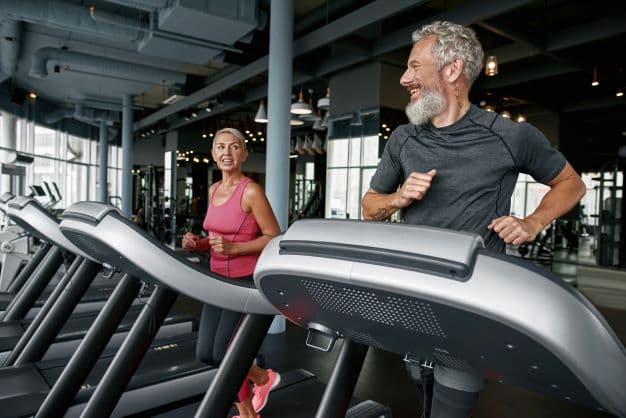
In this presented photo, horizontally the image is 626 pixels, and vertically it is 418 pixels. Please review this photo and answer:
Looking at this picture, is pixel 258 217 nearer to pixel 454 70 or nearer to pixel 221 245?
pixel 221 245

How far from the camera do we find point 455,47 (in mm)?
1222

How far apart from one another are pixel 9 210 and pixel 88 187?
1349cm

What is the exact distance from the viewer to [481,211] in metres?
1.23

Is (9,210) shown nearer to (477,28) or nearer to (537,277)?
(537,277)

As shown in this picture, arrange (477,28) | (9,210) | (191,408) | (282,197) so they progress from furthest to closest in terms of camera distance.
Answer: (477,28) < (282,197) < (9,210) < (191,408)

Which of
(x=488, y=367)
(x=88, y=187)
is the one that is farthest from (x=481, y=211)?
(x=88, y=187)

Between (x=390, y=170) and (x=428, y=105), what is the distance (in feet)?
0.86

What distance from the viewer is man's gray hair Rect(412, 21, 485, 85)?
48.1 inches

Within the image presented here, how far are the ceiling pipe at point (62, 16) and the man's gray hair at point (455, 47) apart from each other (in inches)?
222

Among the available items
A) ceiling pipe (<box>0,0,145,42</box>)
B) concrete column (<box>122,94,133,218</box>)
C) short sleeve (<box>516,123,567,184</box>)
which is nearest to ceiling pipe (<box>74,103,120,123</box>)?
concrete column (<box>122,94,133,218</box>)

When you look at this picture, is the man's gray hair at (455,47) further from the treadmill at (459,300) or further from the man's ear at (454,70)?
the treadmill at (459,300)

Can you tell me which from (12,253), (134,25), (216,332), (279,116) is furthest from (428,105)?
(134,25)

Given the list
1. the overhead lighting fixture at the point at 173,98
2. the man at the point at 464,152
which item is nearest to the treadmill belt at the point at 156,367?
the man at the point at 464,152

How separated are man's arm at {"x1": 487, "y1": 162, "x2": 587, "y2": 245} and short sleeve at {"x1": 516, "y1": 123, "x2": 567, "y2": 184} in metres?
0.03
